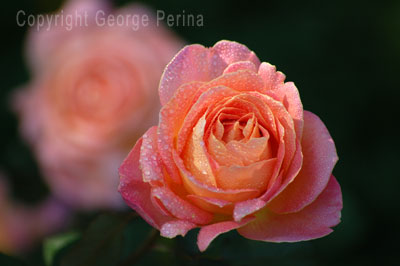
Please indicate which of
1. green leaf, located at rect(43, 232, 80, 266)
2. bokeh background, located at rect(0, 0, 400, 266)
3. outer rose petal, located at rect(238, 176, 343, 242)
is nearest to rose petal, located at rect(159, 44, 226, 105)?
outer rose petal, located at rect(238, 176, 343, 242)

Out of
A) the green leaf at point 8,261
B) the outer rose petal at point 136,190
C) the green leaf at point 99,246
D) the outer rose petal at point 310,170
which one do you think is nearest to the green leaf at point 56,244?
the green leaf at point 8,261

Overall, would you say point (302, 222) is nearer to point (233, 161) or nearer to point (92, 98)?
point (233, 161)

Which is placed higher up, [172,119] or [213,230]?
[172,119]

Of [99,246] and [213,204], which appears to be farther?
[99,246]

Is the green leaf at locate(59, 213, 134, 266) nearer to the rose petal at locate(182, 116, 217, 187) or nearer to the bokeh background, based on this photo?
the rose petal at locate(182, 116, 217, 187)

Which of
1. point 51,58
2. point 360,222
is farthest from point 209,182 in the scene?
point 360,222

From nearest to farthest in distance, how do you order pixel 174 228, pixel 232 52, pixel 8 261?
pixel 174 228, pixel 232 52, pixel 8 261

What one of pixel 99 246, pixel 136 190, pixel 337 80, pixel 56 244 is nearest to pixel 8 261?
pixel 56 244
